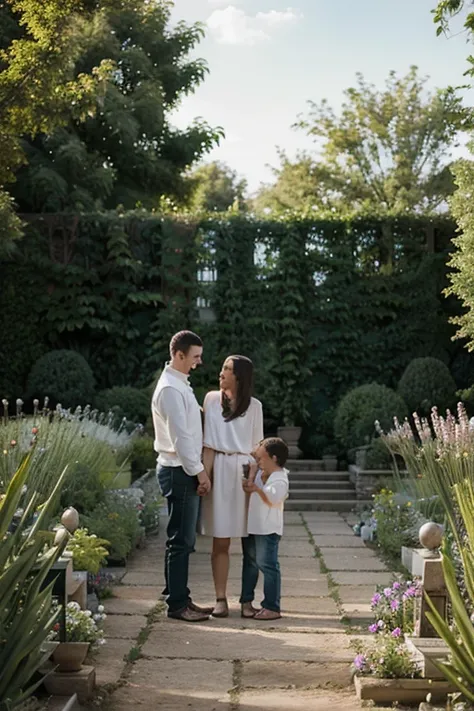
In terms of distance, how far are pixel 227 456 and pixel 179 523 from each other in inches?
19.2

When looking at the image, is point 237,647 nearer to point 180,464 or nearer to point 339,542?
point 180,464

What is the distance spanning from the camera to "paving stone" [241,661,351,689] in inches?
191

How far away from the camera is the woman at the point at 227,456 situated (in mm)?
6289

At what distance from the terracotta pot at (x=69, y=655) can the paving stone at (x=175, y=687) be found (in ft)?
0.72

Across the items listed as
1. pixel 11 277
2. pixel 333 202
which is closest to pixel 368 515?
pixel 11 277

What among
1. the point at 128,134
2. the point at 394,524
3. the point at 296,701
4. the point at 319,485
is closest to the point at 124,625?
the point at 296,701

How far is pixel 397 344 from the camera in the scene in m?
16.6

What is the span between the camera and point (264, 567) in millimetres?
6242

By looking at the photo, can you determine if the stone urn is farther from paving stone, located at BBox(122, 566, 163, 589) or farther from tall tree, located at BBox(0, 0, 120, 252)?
paving stone, located at BBox(122, 566, 163, 589)

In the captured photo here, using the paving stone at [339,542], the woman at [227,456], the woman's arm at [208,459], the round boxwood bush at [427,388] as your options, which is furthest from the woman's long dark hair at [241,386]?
the round boxwood bush at [427,388]

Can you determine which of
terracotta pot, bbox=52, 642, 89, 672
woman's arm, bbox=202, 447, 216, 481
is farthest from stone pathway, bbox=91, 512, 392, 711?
woman's arm, bbox=202, 447, 216, 481

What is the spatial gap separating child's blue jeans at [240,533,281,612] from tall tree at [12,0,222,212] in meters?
12.0

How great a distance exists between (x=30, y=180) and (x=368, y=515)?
10181 millimetres

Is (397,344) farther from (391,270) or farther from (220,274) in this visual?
(220,274)
